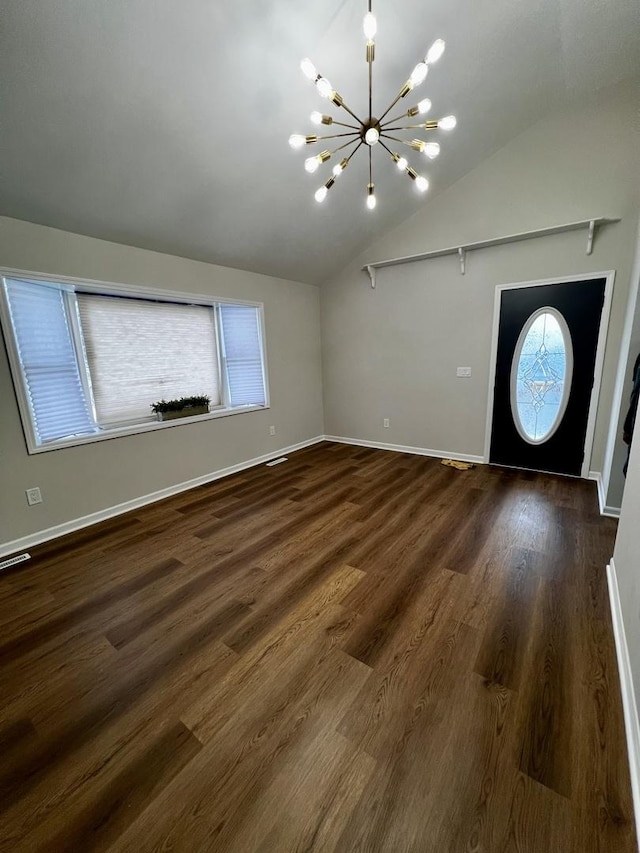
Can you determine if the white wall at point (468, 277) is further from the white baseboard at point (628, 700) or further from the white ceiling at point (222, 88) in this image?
the white baseboard at point (628, 700)

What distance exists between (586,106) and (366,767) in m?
4.99

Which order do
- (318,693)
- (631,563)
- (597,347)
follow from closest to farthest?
(318,693), (631,563), (597,347)

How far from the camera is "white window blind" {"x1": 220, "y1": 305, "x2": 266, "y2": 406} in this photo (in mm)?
4020

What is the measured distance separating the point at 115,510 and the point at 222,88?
3.36 meters

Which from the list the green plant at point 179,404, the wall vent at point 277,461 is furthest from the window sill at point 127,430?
the wall vent at point 277,461

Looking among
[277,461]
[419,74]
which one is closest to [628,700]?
[419,74]

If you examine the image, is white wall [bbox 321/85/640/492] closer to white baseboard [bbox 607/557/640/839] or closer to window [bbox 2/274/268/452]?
window [bbox 2/274/268/452]

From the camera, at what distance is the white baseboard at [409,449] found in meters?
4.12

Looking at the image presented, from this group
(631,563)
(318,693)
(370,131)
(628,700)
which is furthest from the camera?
(370,131)

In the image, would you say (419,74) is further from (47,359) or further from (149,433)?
(149,433)

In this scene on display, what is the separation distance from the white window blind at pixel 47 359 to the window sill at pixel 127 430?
0.08 m

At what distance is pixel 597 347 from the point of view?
3.22 meters

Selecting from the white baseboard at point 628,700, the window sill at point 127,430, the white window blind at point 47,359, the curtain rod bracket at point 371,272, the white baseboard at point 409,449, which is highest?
the curtain rod bracket at point 371,272

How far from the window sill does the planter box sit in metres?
0.04
